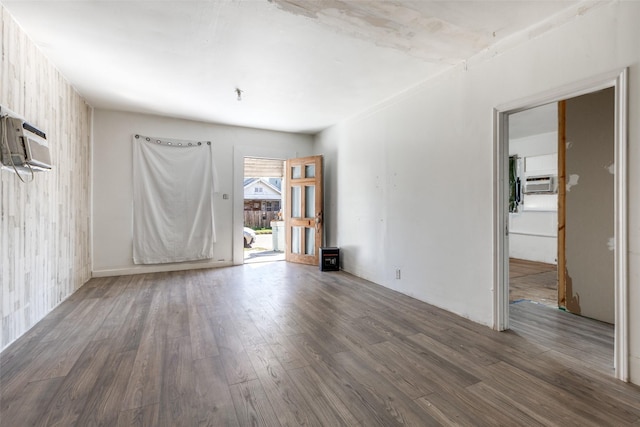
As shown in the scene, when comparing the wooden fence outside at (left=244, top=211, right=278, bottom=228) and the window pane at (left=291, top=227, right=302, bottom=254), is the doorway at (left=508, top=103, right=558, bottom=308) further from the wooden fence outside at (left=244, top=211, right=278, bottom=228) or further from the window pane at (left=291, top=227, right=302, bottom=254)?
the wooden fence outside at (left=244, top=211, right=278, bottom=228)

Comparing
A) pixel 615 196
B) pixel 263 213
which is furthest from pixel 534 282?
pixel 263 213

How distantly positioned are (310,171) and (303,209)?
2.53 feet

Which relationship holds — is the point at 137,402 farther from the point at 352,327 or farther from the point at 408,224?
the point at 408,224

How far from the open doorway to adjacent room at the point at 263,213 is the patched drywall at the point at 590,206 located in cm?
481

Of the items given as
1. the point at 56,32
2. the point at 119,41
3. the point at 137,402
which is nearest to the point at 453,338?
the point at 137,402

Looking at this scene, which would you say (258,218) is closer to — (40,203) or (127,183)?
(127,183)

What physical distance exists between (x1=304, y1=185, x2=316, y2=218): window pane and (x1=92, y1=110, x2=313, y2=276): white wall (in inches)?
50.0

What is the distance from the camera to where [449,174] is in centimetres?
319

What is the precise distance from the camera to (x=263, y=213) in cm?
1209

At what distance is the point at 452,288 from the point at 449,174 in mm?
1246

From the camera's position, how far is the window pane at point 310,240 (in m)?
5.70

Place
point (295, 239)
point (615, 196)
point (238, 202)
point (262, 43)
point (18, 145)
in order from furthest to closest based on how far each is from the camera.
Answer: point (295, 239)
point (238, 202)
point (262, 43)
point (18, 145)
point (615, 196)

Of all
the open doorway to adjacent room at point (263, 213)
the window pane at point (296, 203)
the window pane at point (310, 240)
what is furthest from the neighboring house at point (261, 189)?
the window pane at point (310, 240)

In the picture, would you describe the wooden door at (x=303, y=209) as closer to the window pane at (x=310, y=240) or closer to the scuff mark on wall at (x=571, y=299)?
the window pane at (x=310, y=240)
